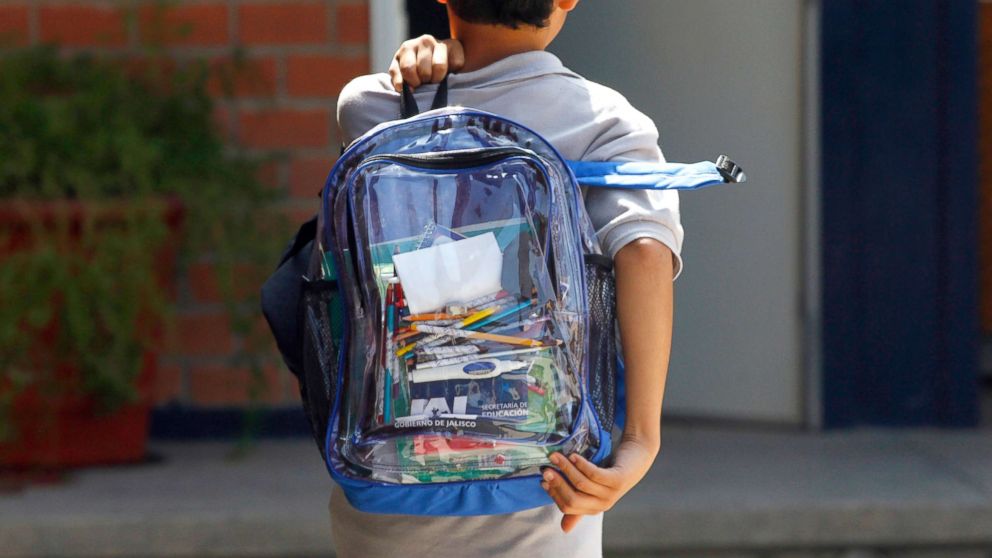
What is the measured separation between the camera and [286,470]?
13.9ft

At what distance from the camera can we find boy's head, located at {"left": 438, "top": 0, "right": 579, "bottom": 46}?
68.5 inches

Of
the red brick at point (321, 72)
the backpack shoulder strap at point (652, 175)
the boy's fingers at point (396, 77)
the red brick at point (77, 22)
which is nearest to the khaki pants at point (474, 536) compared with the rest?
the backpack shoulder strap at point (652, 175)

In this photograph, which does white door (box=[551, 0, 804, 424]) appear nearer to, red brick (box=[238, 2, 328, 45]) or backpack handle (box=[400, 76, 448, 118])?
red brick (box=[238, 2, 328, 45])

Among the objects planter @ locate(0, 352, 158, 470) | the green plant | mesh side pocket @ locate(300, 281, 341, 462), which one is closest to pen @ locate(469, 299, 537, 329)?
mesh side pocket @ locate(300, 281, 341, 462)

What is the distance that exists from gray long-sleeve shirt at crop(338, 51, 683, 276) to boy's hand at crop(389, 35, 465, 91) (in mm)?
23

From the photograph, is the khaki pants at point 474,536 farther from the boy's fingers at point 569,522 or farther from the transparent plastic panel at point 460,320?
the transparent plastic panel at point 460,320

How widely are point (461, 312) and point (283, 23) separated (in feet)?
10.4

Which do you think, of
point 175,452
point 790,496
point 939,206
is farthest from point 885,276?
point 175,452

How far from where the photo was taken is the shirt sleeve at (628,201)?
5.49 feet

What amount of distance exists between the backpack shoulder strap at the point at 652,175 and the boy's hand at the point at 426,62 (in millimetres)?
199

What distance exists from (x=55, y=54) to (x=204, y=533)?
1625mm

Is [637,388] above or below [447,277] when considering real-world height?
below

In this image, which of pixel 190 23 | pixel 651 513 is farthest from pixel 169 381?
pixel 651 513

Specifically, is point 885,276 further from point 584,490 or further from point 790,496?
point 584,490
